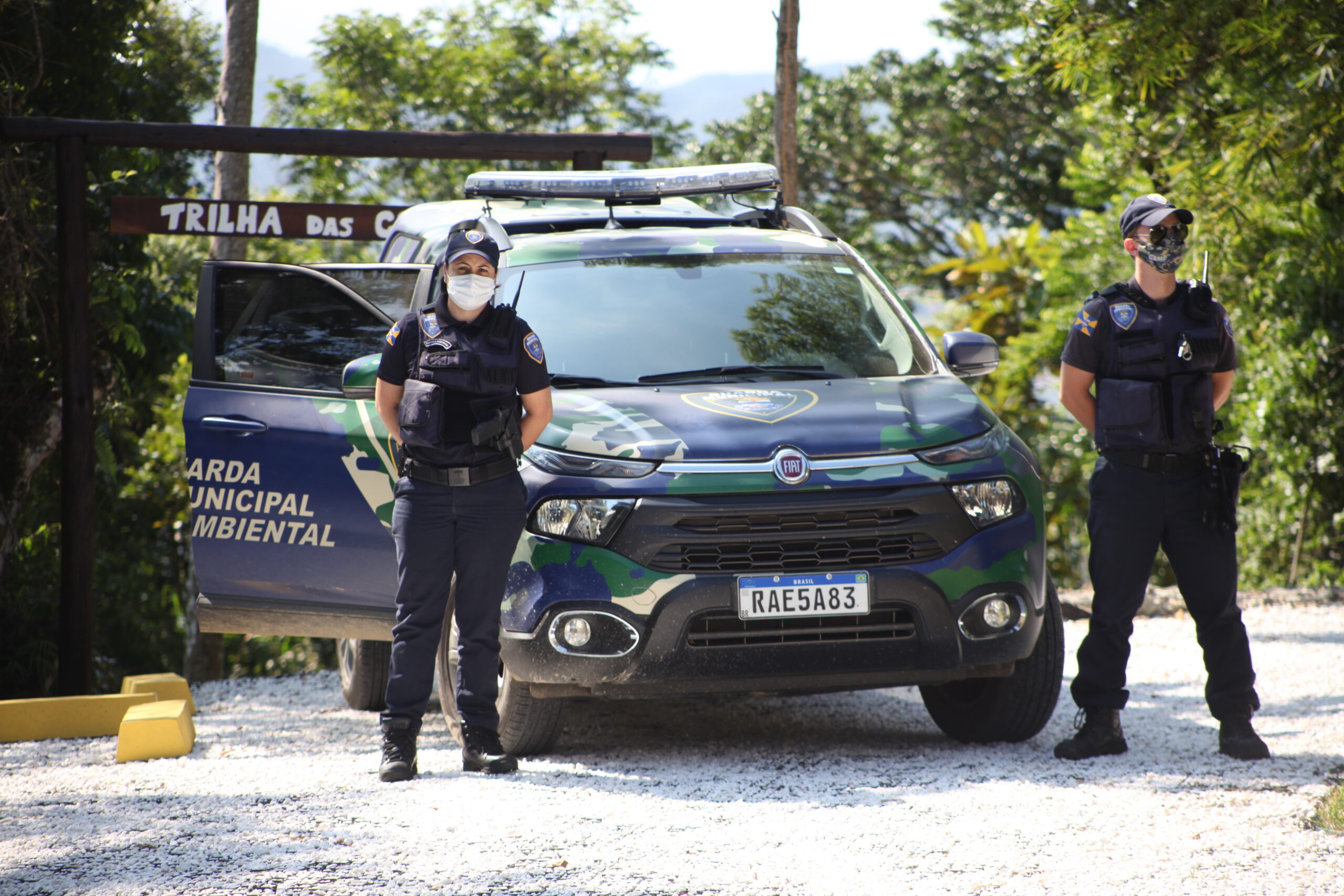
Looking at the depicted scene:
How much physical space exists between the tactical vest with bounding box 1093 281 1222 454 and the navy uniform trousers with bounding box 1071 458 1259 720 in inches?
5.9

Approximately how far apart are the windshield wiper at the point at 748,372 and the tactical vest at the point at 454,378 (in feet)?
2.04

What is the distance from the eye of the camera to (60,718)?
19.1ft

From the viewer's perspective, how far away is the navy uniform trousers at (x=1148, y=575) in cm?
475

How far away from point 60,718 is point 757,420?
3417 mm

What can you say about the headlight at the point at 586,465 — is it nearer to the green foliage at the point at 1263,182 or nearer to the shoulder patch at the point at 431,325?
the shoulder patch at the point at 431,325

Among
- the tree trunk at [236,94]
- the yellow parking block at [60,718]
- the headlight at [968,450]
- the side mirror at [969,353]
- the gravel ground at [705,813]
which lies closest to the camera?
the gravel ground at [705,813]

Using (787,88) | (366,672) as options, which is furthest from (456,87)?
(366,672)

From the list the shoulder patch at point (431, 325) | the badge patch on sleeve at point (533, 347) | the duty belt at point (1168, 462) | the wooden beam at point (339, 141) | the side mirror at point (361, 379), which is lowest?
the duty belt at point (1168, 462)

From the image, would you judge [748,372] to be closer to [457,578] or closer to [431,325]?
[431,325]

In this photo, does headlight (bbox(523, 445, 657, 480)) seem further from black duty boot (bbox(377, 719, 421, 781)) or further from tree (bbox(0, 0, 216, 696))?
tree (bbox(0, 0, 216, 696))

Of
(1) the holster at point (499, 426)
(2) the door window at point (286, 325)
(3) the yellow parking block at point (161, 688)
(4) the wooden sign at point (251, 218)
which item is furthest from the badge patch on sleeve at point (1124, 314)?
(3) the yellow parking block at point (161, 688)

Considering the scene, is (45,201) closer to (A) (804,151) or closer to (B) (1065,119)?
(B) (1065,119)

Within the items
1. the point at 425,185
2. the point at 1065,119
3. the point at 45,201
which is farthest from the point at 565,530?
the point at 425,185

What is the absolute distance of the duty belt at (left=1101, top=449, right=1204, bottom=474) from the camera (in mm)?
4711
